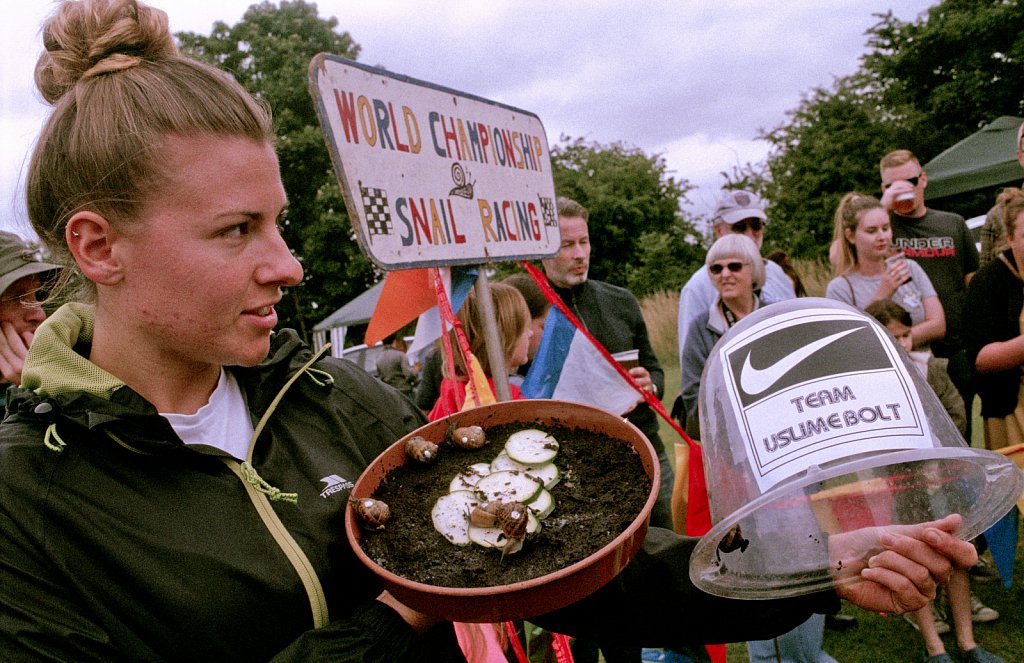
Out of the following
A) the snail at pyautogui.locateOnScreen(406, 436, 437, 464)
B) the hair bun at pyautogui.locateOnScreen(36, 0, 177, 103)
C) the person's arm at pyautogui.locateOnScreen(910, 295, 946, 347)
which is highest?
the hair bun at pyautogui.locateOnScreen(36, 0, 177, 103)

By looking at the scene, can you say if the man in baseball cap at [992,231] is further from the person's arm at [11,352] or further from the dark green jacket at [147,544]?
the person's arm at [11,352]

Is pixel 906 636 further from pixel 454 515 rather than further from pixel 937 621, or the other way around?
pixel 454 515

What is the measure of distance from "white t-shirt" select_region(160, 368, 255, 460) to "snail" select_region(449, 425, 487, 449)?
1.35ft

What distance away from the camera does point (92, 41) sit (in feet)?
4.08

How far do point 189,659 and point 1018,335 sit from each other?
338 centimetres

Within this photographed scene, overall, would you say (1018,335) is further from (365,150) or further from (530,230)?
(365,150)

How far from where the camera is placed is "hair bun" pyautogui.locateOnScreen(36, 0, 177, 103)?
1.24m

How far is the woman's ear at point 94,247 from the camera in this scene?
1.15m

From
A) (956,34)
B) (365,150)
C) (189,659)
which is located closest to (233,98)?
(365,150)

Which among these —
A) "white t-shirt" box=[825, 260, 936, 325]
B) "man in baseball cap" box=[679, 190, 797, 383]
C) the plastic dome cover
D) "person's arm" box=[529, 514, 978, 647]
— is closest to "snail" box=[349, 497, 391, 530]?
"person's arm" box=[529, 514, 978, 647]

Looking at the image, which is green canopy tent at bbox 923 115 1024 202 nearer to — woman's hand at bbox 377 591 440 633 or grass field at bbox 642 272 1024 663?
grass field at bbox 642 272 1024 663

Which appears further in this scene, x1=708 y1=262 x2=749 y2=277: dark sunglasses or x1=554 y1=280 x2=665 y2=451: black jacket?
x1=554 y1=280 x2=665 y2=451: black jacket

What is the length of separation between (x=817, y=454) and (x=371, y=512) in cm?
71

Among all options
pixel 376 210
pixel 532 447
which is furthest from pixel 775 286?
pixel 532 447
